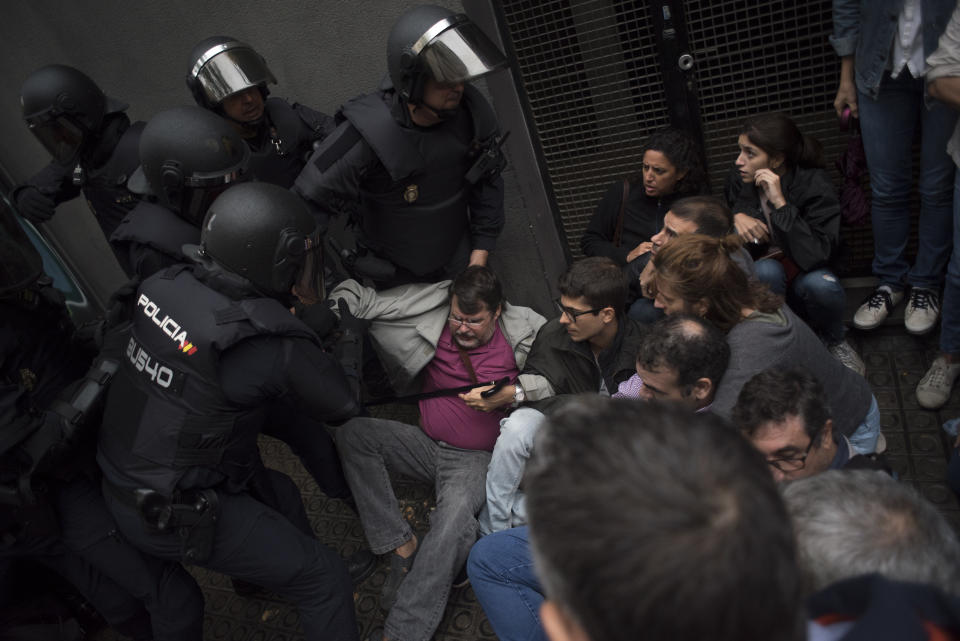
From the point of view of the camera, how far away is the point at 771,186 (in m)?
2.90

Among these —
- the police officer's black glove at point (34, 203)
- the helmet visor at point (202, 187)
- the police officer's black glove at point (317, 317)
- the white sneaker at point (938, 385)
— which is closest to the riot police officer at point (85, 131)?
the police officer's black glove at point (34, 203)

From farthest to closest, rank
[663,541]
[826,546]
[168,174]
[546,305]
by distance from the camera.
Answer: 1. [546,305]
2. [168,174]
3. [826,546]
4. [663,541]

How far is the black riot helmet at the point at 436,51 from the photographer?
2.69 meters

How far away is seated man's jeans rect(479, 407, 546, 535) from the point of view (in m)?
2.54

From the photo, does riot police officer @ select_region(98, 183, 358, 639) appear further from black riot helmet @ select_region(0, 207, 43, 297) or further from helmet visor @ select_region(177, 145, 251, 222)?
black riot helmet @ select_region(0, 207, 43, 297)

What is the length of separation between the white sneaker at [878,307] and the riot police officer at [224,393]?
8.05 ft

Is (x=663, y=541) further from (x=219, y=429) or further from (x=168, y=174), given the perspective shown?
(x=168, y=174)

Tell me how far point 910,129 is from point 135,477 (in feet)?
10.9

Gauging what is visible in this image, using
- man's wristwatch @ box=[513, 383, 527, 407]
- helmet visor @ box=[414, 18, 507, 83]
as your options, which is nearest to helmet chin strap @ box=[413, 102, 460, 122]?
helmet visor @ box=[414, 18, 507, 83]

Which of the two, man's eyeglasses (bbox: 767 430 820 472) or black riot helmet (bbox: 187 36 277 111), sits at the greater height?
black riot helmet (bbox: 187 36 277 111)

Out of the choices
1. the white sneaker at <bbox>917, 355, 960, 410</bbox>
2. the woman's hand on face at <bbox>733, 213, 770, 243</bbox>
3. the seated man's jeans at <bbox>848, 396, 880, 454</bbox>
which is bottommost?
the white sneaker at <bbox>917, 355, 960, 410</bbox>

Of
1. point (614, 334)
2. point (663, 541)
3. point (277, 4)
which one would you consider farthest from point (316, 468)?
point (663, 541)

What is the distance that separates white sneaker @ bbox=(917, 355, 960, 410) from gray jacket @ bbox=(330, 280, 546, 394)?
1655 millimetres

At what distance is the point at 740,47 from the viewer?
316 cm
